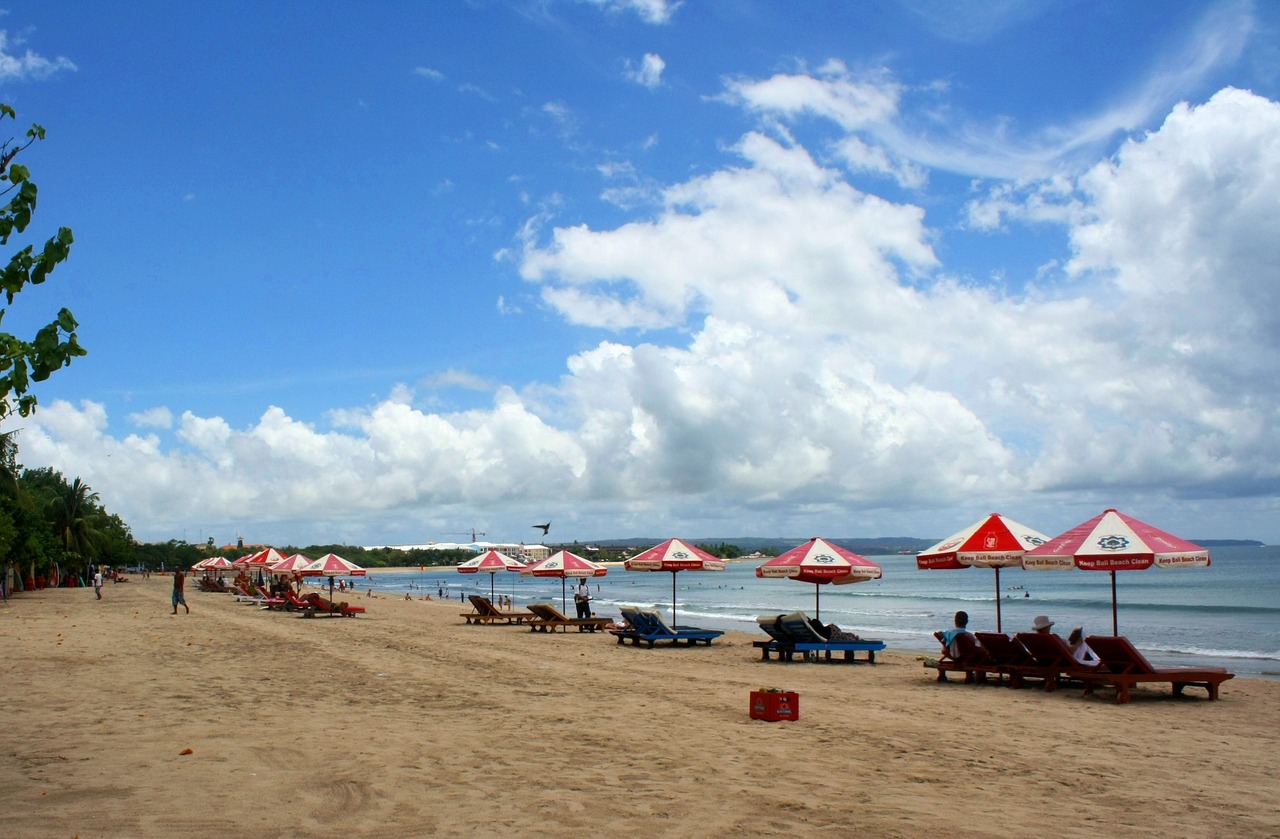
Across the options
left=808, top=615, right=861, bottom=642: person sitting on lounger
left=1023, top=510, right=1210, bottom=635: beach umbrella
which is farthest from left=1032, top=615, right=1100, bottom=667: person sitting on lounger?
left=808, top=615, right=861, bottom=642: person sitting on lounger

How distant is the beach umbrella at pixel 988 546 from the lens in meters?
13.3

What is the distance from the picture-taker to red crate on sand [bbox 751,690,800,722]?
9.38 meters

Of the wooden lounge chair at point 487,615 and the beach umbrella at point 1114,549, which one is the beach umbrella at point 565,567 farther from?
the beach umbrella at point 1114,549

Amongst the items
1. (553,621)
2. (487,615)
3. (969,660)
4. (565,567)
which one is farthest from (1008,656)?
(487,615)

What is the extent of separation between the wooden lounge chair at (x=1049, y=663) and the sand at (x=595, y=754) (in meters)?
0.31

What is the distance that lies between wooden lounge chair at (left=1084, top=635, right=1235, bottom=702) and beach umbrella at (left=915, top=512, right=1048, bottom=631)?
1507 millimetres

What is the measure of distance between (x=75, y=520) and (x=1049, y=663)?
228 ft

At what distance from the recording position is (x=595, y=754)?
7.62 meters

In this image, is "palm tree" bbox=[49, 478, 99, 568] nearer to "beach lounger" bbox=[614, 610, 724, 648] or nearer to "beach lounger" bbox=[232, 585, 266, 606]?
"beach lounger" bbox=[232, 585, 266, 606]

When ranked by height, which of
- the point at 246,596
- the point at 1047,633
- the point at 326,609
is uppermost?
the point at 1047,633

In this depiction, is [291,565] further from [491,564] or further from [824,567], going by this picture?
[824,567]

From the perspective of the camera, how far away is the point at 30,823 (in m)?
5.30

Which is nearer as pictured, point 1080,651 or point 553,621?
point 1080,651

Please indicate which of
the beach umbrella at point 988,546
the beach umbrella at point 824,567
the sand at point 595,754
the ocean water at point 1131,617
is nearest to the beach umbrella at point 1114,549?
the beach umbrella at point 988,546
